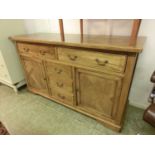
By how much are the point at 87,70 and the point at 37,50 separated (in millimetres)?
666

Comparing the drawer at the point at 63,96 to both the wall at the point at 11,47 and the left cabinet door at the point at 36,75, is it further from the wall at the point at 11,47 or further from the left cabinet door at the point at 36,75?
the wall at the point at 11,47

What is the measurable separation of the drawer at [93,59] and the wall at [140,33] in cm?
50

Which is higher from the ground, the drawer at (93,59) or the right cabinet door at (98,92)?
the drawer at (93,59)

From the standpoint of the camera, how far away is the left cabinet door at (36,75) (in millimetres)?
1515

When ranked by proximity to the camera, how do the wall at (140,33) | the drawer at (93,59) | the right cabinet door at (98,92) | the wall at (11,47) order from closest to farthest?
the drawer at (93,59) → the right cabinet door at (98,92) → the wall at (140,33) → the wall at (11,47)

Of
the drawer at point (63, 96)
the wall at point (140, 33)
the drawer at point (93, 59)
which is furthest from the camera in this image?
the drawer at point (63, 96)

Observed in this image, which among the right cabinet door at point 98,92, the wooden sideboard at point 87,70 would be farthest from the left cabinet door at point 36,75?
the right cabinet door at point 98,92

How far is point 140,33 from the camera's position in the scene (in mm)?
1199

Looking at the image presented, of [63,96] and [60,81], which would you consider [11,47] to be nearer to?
[60,81]

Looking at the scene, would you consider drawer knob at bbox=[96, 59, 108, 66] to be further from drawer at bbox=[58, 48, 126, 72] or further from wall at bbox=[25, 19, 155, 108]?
wall at bbox=[25, 19, 155, 108]
